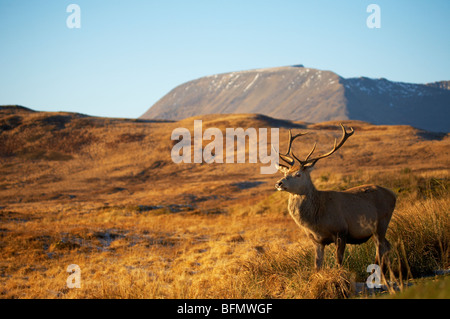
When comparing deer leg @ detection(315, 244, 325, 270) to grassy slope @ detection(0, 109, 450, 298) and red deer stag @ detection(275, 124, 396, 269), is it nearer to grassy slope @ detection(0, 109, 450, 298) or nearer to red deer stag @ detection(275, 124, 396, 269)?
red deer stag @ detection(275, 124, 396, 269)

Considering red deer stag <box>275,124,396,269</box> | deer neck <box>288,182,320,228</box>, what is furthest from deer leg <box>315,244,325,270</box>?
deer neck <box>288,182,320,228</box>

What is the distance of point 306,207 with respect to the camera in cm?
620

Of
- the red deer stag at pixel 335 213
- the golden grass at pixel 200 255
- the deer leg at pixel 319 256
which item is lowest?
the golden grass at pixel 200 255

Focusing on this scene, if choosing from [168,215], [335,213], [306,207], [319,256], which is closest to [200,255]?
[319,256]

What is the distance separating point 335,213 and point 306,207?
17.5 inches

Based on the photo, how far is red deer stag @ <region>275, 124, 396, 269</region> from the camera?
608cm

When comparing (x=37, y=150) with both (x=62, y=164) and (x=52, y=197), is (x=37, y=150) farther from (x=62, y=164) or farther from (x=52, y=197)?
(x=52, y=197)

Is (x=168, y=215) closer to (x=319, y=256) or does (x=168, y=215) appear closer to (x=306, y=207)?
(x=319, y=256)

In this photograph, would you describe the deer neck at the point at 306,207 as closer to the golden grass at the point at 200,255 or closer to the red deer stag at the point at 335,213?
the red deer stag at the point at 335,213

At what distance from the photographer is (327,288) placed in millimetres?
5613

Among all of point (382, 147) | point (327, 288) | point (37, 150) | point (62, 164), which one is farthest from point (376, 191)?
point (37, 150)

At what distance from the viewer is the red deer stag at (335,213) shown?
6.08 metres

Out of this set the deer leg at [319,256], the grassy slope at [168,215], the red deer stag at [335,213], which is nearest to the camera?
the red deer stag at [335,213]

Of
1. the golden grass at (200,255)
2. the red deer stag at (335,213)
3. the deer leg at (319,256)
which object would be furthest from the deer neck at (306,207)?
the golden grass at (200,255)
